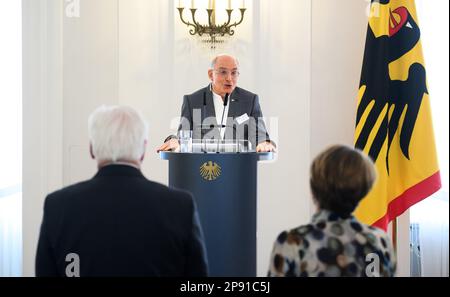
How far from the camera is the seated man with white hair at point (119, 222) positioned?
242 cm

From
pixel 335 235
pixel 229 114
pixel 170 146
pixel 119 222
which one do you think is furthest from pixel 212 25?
pixel 335 235

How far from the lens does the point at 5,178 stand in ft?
19.2

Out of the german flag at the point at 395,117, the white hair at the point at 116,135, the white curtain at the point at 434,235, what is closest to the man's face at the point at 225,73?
the german flag at the point at 395,117

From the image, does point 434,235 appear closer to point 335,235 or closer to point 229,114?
point 229,114

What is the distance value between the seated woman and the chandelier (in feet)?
12.7

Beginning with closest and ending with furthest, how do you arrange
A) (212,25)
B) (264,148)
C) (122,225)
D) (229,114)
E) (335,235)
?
(335,235) < (122,225) < (264,148) < (229,114) < (212,25)

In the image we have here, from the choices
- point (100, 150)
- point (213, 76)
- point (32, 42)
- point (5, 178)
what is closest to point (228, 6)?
point (213, 76)

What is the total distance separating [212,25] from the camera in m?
6.06

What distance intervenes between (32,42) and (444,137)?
366 cm

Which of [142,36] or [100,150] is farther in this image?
[142,36]

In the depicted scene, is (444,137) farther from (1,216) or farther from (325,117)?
(1,216)

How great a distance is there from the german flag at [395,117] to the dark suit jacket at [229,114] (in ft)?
3.20

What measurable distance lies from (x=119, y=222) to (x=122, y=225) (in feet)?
0.05
